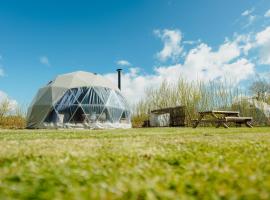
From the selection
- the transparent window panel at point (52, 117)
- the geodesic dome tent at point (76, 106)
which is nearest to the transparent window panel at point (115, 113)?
the geodesic dome tent at point (76, 106)

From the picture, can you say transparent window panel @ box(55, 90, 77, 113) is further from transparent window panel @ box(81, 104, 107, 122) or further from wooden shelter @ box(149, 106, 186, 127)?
wooden shelter @ box(149, 106, 186, 127)

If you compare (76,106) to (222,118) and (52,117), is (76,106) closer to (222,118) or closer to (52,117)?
(52,117)

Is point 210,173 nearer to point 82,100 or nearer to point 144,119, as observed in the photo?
point 82,100

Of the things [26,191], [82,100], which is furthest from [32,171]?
[82,100]

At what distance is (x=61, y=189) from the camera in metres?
1.57

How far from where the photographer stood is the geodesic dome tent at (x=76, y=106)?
63.8 feet

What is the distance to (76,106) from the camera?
19672 mm

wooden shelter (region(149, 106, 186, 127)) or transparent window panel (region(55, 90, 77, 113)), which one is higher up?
transparent window panel (region(55, 90, 77, 113))

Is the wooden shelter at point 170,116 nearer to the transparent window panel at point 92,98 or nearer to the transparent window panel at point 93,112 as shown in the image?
the transparent window panel at point 93,112

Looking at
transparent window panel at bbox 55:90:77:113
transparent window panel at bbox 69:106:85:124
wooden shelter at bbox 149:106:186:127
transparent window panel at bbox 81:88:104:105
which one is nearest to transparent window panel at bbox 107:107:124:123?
transparent window panel at bbox 81:88:104:105

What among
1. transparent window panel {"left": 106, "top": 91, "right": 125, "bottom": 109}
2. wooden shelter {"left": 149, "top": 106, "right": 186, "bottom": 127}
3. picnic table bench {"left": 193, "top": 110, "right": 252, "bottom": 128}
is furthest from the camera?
wooden shelter {"left": 149, "top": 106, "right": 186, "bottom": 127}

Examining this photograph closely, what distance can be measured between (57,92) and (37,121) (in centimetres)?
261

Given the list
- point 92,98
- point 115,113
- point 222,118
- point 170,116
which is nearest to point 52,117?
point 92,98

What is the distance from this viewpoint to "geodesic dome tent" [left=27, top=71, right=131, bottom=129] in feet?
63.8
